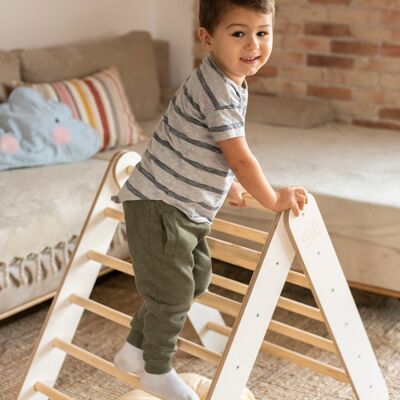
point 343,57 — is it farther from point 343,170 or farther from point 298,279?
point 298,279

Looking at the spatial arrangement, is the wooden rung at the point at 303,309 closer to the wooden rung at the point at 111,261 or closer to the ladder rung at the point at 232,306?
the ladder rung at the point at 232,306

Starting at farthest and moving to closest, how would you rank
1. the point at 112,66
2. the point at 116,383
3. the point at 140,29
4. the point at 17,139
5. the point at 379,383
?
the point at 140,29
the point at 112,66
the point at 17,139
the point at 116,383
the point at 379,383

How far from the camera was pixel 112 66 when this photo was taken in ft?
10.9

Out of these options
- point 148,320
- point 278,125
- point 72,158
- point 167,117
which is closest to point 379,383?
point 148,320

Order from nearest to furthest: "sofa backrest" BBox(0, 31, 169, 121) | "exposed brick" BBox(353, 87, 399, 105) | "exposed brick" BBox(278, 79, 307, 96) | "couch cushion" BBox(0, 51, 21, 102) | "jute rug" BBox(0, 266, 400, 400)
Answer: "jute rug" BBox(0, 266, 400, 400), "couch cushion" BBox(0, 51, 21, 102), "sofa backrest" BBox(0, 31, 169, 121), "exposed brick" BBox(353, 87, 399, 105), "exposed brick" BBox(278, 79, 307, 96)

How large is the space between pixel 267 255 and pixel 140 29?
7.77ft

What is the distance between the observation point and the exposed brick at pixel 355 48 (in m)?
3.35

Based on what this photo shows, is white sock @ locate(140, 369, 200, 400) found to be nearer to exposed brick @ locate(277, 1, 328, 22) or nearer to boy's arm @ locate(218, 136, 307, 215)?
boy's arm @ locate(218, 136, 307, 215)

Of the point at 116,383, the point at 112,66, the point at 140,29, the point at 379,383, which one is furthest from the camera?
the point at 140,29

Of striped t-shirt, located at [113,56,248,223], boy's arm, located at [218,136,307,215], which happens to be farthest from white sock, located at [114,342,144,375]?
boy's arm, located at [218,136,307,215]

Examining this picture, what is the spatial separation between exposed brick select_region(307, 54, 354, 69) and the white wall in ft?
2.07

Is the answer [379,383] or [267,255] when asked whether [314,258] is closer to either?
[267,255]

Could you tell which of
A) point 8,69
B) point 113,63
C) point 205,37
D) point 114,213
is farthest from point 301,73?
point 205,37

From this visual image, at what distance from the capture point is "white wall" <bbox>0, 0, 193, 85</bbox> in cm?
326
